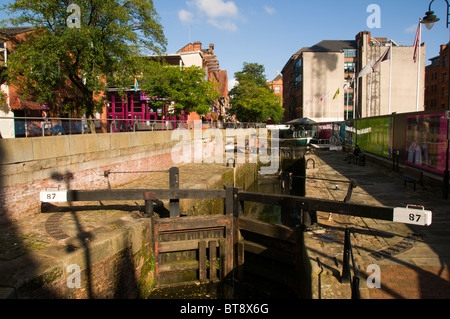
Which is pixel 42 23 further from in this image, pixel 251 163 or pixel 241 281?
pixel 251 163

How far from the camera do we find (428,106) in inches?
2712

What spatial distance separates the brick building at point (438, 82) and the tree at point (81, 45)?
208ft

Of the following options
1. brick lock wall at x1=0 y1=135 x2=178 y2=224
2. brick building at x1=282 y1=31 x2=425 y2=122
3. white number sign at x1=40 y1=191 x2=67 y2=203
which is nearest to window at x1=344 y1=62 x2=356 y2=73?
brick building at x1=282 y1=31 x2=425 y2=122

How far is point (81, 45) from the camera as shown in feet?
45.4

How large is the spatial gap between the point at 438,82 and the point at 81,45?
2906 inches

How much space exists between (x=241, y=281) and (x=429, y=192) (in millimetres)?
7145

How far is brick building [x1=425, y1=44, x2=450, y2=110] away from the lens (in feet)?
201

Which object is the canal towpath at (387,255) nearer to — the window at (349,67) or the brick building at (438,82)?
the window at (349,67)

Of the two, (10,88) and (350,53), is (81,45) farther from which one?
(350,53)

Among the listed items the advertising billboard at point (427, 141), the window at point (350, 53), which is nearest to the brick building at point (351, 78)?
the window at point (350, 53)

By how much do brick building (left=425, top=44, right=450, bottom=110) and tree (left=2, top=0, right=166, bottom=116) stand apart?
208 ft

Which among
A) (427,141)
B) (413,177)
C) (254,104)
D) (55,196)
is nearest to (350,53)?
(254,104)

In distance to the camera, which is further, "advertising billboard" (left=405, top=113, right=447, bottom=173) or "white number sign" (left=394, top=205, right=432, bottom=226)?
"advertising billboard" (left=405, top=113, right=447, bottom=173)

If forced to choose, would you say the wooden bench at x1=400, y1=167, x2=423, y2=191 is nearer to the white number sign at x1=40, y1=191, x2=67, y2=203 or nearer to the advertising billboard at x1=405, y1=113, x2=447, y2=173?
the advertising billboard at x1=405, y1=113, x2=447, y2=173
